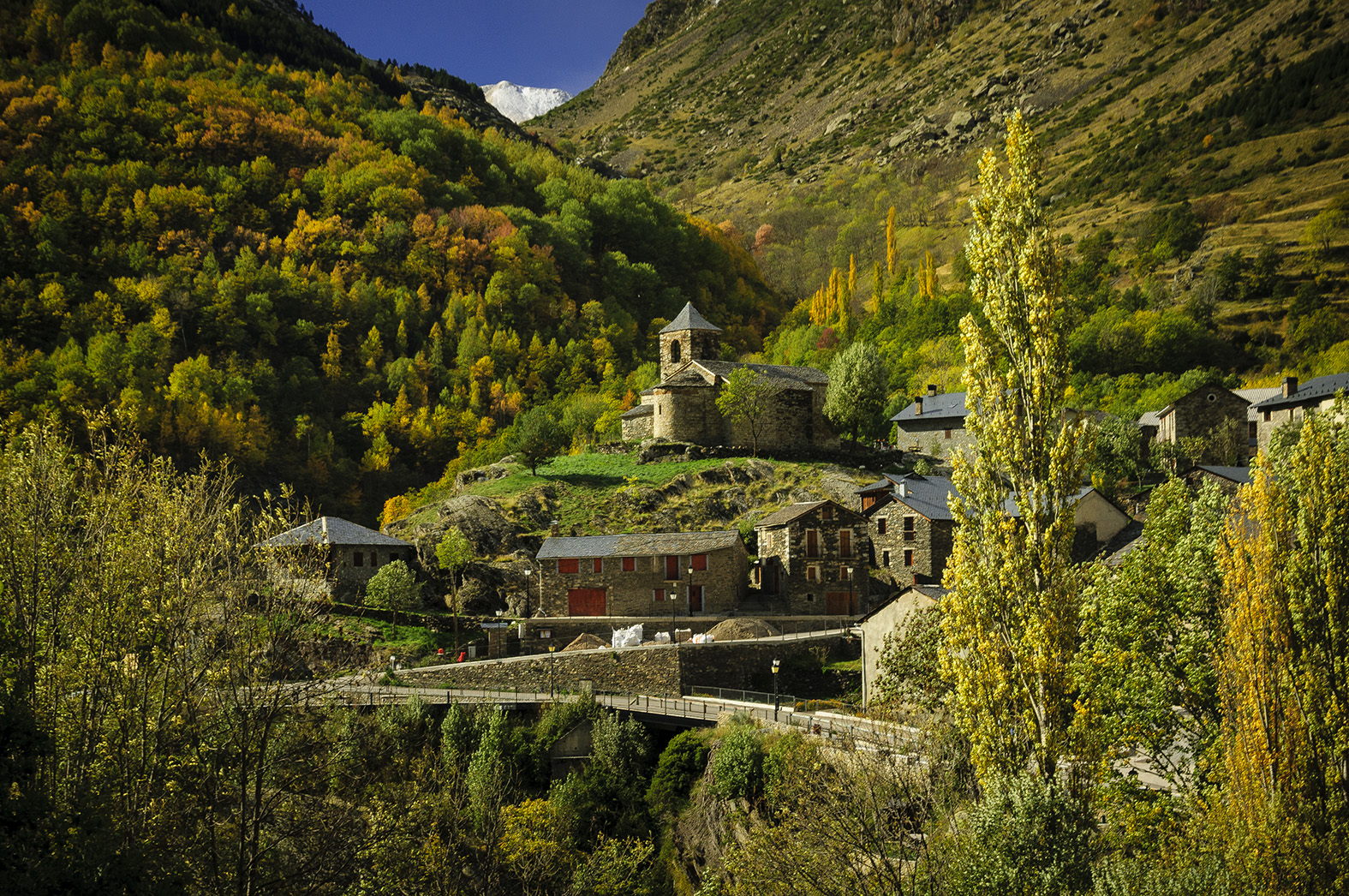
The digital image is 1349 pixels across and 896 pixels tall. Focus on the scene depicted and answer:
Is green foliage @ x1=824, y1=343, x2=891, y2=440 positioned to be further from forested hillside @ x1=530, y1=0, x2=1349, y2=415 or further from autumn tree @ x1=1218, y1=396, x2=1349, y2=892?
autumn tree @ x1=1218, y1=396, x2=1349, y2=892

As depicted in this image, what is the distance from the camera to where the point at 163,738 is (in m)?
16.4

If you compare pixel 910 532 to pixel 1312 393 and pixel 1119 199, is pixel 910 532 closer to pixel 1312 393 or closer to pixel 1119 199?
pixel 1312 393

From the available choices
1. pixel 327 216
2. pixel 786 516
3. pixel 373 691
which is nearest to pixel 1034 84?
pixel 327 216

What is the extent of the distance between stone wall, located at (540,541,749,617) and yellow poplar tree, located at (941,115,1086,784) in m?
29.8

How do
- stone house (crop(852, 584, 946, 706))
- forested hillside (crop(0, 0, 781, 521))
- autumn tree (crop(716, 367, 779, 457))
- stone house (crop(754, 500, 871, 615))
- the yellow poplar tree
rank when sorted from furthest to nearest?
forested hillside (crop(0, 0, 781, 521))
autumn tree (crop(716, 367, 779, 457))
stone house (crop(754, 500, 871, 615))
stone house (crop(852, 584, 946, 706))
the yellow poplar tree

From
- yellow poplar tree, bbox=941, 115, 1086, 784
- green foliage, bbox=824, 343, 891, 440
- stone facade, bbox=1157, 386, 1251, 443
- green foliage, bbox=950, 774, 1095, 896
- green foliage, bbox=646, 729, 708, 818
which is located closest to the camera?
green foliage, bbox=950, 774, 1095, 896

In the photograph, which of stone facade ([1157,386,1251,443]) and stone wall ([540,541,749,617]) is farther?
stone facade ([1157,386,1251,443])

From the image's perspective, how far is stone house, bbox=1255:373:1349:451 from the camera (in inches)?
1895

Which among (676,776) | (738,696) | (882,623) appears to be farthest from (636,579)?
(882,623)

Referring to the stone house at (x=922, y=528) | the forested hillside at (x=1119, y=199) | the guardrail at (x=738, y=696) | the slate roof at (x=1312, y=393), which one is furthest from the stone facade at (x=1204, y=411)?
the guardrail at (x=738, y=696)

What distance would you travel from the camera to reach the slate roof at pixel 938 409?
6162 cm

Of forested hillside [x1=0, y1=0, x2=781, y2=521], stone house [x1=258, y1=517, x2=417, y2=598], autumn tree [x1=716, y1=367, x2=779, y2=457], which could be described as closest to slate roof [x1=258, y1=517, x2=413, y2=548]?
stone house [x1=258, y1=517, x2=417, y2=598]

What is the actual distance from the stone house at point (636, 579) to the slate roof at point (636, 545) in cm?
4

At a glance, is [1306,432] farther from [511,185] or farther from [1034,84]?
[1034,84]
